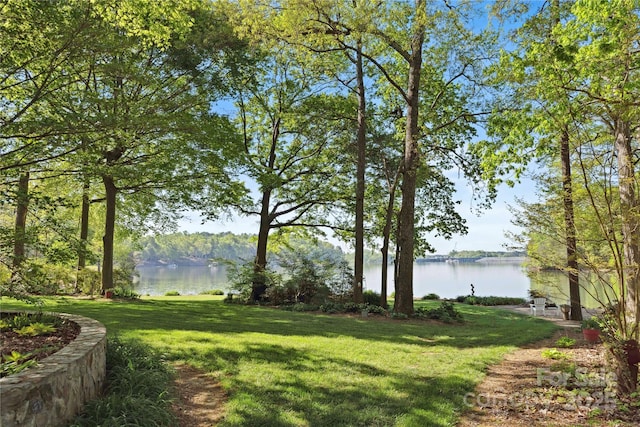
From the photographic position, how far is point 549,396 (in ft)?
15.2

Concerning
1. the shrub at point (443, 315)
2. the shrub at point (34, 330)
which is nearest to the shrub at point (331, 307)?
the shrub at point (443, 315)

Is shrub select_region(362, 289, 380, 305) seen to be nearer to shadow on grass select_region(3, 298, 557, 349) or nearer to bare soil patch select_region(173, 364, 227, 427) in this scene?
shadow on grass select_region(3, 298, 557, 349)

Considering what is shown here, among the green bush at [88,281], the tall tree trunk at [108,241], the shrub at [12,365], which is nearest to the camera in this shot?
the shrub at [12,365]

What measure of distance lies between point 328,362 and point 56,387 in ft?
11.4

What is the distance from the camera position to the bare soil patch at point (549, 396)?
3.99m

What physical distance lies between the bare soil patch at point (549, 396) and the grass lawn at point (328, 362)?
0.83 feet

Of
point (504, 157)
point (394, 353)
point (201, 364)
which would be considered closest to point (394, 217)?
point (504, 157)

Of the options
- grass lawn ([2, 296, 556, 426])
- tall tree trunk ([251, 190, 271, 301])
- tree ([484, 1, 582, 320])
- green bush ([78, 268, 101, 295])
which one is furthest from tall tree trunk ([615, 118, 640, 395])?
green bush ([78, 268, 101, 295])

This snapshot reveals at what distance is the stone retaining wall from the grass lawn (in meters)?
1.32

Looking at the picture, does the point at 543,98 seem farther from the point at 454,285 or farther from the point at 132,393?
the point at 454,285

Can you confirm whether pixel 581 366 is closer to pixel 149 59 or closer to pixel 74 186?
pixel 149 59

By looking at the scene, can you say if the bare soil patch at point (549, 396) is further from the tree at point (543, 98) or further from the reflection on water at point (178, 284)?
the reflection on water at point (178, 284)


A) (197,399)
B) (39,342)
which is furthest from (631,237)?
(39,342)

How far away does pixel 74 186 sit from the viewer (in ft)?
56.7
